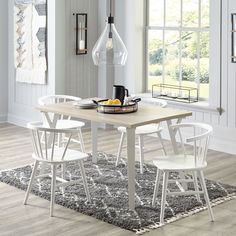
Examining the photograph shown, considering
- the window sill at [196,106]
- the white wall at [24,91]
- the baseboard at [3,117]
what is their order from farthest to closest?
the baseboard at [3,117] < the white wall at [24,91] < the window sill at [196,106]

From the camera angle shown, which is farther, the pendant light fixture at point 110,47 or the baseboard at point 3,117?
Result: the baseboard at point 3,117

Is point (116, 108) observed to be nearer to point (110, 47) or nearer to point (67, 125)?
point (110, 47)

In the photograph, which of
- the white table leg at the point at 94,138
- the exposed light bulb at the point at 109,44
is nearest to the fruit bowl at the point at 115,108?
the exposed light bulb at the point at 109,44

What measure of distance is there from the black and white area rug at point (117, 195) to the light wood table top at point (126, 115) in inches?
25.7

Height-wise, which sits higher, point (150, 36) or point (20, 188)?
point (150, 36)

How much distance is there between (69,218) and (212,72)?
9.51 feet

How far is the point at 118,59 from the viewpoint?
4.79m

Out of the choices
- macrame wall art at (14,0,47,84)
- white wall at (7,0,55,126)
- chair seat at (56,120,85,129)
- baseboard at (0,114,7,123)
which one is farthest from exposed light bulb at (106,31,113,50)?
baseboard at (0,114,7,123)

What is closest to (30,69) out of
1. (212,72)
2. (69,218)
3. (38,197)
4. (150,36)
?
(150,36)

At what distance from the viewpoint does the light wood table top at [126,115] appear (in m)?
4.63

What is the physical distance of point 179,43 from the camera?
7207 mm

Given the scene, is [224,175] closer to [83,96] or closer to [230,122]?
[230,122]

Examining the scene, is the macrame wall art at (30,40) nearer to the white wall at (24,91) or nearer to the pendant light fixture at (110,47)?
the white wall at (24,91)

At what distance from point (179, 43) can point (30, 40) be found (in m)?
2.01
